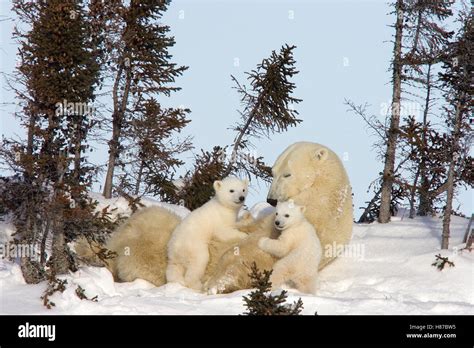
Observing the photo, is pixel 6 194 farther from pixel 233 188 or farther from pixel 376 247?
pixel 376 247

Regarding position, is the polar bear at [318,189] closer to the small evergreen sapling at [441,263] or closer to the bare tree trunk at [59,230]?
the small evergreen sapling at [441,263]

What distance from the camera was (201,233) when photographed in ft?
41.7

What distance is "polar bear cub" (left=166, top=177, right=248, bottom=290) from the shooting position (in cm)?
1258

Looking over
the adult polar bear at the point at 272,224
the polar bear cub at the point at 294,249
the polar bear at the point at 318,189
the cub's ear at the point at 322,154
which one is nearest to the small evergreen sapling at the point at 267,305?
the polar bear cub at the point at 294,249

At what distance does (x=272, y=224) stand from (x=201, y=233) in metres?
1.08

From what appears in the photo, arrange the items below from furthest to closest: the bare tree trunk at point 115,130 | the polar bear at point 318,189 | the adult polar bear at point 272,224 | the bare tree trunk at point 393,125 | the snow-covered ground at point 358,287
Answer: the bare tree trunk at point 115,130 → the bare tree trunk at point 393,125 → the polar bear at point 318,189 → the adult polar bear at point 272,224 → the snow-covered ground at point 358,287

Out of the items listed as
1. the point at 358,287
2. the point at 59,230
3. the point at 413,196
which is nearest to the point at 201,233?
the point at 59,230

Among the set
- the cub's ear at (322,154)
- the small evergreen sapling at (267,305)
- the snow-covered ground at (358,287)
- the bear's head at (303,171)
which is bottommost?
the snow-covered ground at (358,287)

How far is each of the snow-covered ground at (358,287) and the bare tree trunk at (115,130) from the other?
1.17m

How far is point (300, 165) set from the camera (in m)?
13.4

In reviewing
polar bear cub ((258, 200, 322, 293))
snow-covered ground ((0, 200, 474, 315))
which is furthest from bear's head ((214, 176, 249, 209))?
snow-covered ground ((0, 200, 474, 315))

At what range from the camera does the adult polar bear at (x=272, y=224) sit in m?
13.0
